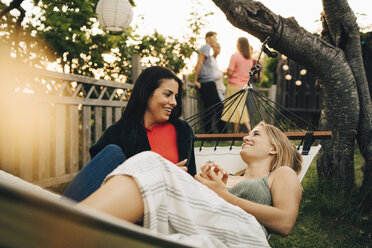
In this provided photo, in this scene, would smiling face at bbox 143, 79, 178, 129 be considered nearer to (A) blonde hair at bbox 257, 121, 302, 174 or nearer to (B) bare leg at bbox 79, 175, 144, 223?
(A) blonde hair at bbox 257, 121, 302, 174

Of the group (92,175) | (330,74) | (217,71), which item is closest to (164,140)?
(92,175)

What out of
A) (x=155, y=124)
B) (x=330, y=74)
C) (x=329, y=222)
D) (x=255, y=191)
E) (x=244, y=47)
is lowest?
(x=329, y=222)

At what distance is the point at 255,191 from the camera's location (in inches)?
69.2

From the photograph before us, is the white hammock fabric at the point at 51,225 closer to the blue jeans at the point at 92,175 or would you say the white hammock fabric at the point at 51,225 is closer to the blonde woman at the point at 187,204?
the blonde woman at the point at 187,204

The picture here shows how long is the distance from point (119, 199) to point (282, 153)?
1.25 metres

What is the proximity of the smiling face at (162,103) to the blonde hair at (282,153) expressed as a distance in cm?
60

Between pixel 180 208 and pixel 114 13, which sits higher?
pixel 114 13

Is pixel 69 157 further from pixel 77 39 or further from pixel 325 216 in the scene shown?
pixel 325 216

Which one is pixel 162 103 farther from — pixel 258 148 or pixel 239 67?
pixel 239 67

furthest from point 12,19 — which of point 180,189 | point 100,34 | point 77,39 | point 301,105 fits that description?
point 301,105

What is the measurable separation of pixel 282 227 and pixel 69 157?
2.70 m

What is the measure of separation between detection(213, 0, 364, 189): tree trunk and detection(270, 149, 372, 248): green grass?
0.55 ft

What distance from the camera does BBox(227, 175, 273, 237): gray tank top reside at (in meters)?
1.72

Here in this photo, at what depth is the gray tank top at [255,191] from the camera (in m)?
1.72
